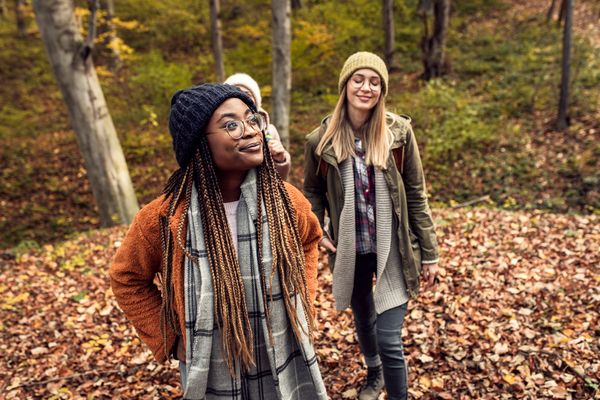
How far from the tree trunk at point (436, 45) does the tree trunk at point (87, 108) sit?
1102cm

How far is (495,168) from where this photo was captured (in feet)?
32.9

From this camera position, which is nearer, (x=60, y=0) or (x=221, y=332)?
(x=221, y=332)

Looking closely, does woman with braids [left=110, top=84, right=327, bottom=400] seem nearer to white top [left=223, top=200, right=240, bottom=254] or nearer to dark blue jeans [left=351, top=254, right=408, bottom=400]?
white top [left=223, top=200, right=240, bottom=254]

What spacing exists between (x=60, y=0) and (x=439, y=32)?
11.8 meters

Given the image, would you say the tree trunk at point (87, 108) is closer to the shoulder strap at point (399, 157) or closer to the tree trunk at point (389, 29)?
the shoulder strap at point (399, 157)

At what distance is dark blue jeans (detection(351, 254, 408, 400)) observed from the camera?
8.98 feet

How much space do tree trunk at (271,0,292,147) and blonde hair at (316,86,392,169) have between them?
210 inches

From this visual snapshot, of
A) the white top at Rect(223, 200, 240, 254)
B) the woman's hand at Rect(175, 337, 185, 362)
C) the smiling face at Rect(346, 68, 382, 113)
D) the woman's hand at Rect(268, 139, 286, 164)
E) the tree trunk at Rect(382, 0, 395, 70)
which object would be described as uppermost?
the tree trunk at Rect(382, 0, 395, 70)

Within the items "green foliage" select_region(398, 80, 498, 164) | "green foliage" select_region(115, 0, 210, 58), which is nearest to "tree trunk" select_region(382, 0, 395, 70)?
"green foliage" select_region(398, 80, 498, 164)

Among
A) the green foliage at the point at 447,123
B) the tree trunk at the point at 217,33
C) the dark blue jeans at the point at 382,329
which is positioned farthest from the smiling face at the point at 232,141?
the tree trunk at the point at 217,33

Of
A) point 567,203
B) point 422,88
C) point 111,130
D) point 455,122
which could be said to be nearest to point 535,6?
point 422,88

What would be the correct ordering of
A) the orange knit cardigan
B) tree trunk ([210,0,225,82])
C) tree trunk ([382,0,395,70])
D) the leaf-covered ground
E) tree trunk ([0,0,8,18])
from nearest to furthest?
the orange knit cardigan, the leaf-covered ground, tree trunk ([210,0,225,82]), tree trunk ([382,0,395,70]), tree trunk ([0,0,8,18])

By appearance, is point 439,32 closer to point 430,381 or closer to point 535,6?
point 535,6

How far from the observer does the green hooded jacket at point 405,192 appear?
2.74 metres
